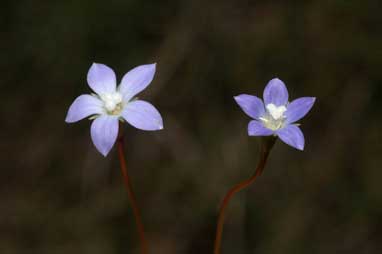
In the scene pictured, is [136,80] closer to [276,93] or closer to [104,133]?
[104,133]

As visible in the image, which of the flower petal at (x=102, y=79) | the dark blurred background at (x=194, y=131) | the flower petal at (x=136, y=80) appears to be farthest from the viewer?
the dark blurred background at (x=194, y=131)

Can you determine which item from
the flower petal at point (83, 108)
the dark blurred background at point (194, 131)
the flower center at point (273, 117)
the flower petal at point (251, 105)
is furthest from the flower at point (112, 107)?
the dark blurred background at point (194, 131)

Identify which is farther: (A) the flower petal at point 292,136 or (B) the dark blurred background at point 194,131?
(B) the dark blurred background at point 194,131

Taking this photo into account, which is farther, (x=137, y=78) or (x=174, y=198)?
(x=174, y=198)

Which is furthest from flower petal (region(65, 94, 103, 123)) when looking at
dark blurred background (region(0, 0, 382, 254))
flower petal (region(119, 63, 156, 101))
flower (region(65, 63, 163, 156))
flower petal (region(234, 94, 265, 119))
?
dark blurred background (region(0, 0, 382, 254))

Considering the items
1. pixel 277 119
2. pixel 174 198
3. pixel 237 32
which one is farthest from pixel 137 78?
pixel 237 32

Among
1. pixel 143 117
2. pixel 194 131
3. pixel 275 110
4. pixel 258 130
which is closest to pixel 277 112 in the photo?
pixel 275 110

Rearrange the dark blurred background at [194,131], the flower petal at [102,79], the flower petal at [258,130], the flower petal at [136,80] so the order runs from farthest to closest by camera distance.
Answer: the dark blurred background at [194,131]
the flower petal at [102,79]
the flower petal at [136,80]
the flower petal at [258,130]

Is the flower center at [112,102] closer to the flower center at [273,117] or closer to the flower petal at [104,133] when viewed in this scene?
the flower petal at [104,133]

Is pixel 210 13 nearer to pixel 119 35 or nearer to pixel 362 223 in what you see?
pixel 119 35
